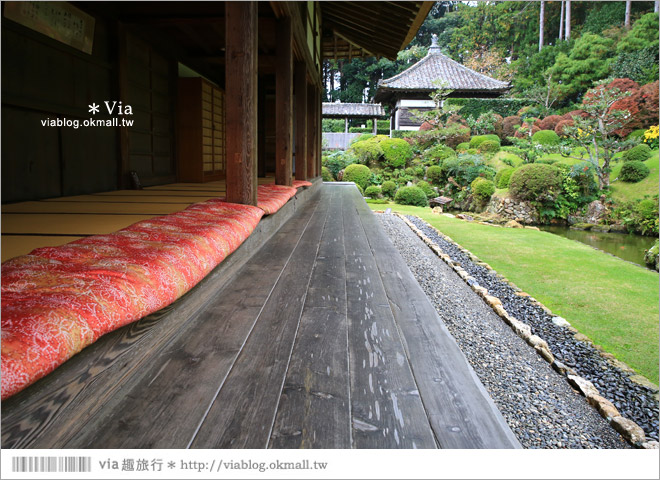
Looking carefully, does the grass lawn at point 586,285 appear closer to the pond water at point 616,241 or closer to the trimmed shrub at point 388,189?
the pond water at point 616,241

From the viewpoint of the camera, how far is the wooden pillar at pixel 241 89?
2.46 metres

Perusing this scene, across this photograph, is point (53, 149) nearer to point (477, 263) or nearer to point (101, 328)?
point (101, 328)

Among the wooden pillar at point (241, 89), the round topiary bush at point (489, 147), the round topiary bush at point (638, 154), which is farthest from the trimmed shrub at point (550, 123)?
the wooden pillar at point (241, 89)

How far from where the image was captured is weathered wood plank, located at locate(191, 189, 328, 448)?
2.97ft

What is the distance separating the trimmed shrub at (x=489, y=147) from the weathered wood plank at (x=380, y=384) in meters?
14.6

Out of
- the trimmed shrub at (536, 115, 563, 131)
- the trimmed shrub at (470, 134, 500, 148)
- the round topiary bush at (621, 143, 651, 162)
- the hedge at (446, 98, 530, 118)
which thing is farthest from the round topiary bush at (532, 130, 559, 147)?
the hedge at (446, 98, 530, 118)

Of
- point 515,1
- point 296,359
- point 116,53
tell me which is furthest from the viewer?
point 515,1

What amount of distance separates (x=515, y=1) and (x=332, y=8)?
2741 centimetres

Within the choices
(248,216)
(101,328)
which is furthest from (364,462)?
(248,216)

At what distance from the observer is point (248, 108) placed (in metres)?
2.51

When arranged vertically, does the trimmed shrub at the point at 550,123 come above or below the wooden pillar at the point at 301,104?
above

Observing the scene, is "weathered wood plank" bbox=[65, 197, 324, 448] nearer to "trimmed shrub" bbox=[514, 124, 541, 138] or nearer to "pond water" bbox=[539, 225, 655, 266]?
"pond water" bbox=[539, 225, 655, 266]

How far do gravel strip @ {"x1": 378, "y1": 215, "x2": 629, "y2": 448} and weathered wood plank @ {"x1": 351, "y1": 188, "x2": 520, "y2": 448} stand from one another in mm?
825

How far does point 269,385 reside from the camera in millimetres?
1107
